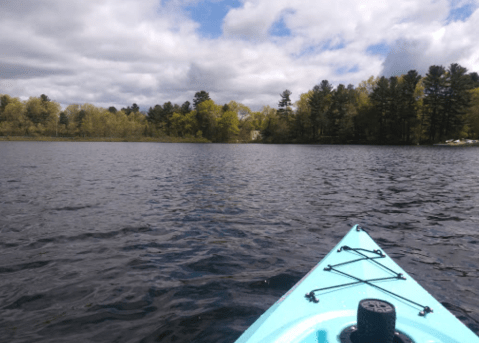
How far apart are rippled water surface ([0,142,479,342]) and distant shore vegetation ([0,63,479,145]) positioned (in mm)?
77650

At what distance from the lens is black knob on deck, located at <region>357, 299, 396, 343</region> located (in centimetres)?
283

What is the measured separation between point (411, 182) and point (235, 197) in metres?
12.1

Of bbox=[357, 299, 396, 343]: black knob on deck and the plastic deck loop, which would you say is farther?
the plastic deck loop

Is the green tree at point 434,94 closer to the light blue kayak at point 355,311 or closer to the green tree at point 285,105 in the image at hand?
the green tree at point 285,105

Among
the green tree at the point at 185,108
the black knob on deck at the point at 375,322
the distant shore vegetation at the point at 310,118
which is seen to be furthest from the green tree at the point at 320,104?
the black knob on deck at the point at 375,322

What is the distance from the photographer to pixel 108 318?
4.80 m

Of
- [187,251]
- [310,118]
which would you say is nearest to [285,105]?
[310,118]

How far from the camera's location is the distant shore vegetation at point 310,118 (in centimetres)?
7856

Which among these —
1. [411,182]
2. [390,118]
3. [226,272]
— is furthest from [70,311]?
[390,118]

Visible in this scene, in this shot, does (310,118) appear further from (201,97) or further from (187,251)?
(187,251)

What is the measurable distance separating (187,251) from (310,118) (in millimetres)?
97534

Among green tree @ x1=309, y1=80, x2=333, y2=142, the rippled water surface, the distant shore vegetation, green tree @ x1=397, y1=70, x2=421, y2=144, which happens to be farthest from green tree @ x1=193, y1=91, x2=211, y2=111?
the rippled water surface

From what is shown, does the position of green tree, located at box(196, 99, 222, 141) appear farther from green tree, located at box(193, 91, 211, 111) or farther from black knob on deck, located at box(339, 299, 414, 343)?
black knob on deck, located at box(339, 299, 414, 343)

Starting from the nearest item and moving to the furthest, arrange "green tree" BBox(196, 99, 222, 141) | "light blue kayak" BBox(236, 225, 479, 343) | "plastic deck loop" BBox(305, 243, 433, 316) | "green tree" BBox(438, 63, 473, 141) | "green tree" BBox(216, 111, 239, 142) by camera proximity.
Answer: "light blue kayak" BBox(236, 225, 479, 343) < "plastic deck loop" BBox(305, 243, 433, 316) < "green tree" BBox(438, 63, 473, 141) < "green tree" BBox(216, 111, 239, 142) < "green tree" BBox(196, 99, 222, 141)
